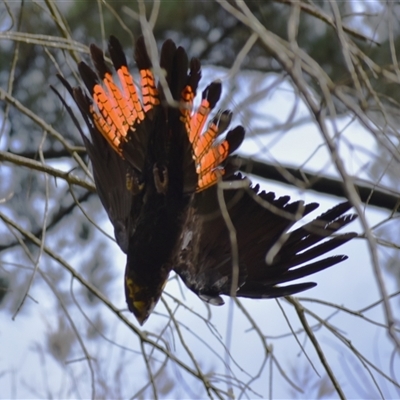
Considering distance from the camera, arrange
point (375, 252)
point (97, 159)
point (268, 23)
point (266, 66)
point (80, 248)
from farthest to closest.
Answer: point (80, 248) → point (268, 23) → point (266, 66) → point (97, 159) → point (375, 252)

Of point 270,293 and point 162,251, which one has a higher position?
point 162,251

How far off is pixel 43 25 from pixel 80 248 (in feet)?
3.35

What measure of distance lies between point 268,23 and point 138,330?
1.47m

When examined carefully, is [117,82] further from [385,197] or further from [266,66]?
[385,197]

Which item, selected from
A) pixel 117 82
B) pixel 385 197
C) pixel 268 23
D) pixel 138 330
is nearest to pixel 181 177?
pixel 117 82

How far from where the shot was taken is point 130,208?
2.24 metres

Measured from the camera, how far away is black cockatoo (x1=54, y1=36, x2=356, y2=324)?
2.04m

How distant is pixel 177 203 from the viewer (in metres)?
2.20

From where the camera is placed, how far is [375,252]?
956 mm

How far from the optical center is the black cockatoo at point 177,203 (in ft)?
6.68

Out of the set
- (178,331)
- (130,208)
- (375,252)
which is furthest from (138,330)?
(375,252)

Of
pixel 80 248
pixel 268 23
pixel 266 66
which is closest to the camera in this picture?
pixel 266 66

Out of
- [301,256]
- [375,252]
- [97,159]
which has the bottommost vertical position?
[375,252]

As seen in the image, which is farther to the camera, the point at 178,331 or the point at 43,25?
the point at 43,25
